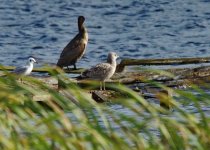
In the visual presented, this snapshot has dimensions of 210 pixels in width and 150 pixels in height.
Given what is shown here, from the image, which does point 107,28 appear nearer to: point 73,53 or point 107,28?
point 107,28

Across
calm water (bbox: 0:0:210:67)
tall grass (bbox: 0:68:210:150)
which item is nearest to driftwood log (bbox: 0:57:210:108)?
calm water (bbox: 0:0:210:67)

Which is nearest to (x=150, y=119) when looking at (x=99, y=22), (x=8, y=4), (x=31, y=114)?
(x=31, y=114)

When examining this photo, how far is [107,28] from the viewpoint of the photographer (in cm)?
3322

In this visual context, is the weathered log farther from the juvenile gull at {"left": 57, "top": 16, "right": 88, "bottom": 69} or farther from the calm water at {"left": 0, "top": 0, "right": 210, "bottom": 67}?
the calm water at {"left": 0, "top": 0, "right": 210, "bottom": 67}

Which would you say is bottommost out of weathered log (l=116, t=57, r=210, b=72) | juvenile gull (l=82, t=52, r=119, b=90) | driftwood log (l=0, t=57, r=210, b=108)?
driftwood log (l=0, t=57, r=210, b=108)

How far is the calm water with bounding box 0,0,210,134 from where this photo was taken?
27.0 metres

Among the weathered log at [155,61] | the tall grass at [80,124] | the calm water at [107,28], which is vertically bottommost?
the calm water at [107,28]

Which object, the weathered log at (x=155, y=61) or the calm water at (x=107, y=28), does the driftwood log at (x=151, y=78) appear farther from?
the calm water at (x=107, y=28)

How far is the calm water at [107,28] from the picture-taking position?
2705 cm

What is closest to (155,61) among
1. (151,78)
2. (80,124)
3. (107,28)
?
(151,78)

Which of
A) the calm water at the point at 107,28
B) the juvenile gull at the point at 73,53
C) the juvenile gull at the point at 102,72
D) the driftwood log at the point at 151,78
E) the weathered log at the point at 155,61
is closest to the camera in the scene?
the juvenile gull at the point at 102,72

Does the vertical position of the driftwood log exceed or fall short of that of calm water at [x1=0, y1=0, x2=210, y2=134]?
it exceeds it

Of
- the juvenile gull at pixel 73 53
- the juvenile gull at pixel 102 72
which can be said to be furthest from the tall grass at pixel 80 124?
the juvenile gull at pixel 73 53

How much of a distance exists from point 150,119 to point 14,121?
97 centimetres
